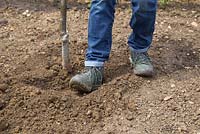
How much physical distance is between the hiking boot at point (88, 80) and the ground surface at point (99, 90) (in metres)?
0.06

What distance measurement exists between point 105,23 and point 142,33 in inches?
11.0

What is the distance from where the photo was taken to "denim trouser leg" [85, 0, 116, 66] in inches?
113

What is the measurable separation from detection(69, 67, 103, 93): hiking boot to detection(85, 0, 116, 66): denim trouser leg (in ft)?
0.14

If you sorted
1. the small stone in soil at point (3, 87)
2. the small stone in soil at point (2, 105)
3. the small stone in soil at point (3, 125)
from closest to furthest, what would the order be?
the small stone in soil at point (3, 125) → the small stone in soil at point (2, 105) → the small stone in soil at point (3, 87)

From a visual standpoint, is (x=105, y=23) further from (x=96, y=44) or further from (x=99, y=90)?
(x=99, y=90)

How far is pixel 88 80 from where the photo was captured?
9.58 feet

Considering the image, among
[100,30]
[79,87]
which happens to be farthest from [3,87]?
→ [100,30]

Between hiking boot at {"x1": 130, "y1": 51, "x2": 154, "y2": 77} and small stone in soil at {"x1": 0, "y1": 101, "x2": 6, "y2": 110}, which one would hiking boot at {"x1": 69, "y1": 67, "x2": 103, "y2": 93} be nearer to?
hiking boot at {"x1": 130, "y1": 51, "x2": 154, "y2": 77}

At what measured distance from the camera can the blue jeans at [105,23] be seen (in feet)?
9.41

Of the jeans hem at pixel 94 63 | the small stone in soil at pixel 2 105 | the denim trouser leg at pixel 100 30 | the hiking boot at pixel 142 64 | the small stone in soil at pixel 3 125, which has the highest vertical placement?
the denim trouser leg at pixel 100 30

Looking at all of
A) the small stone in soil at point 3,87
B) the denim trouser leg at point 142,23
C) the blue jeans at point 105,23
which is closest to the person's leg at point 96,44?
the blue jeans at point 105,23

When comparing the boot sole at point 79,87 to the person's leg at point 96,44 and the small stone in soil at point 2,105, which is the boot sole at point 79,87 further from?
the small stone in soil at point 2,105

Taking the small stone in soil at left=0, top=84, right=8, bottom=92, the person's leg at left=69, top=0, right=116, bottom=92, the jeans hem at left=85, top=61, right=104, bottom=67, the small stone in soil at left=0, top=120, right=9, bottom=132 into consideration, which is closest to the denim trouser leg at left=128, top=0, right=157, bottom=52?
the person's leg at left=69, top=0, right=116, bottom=92

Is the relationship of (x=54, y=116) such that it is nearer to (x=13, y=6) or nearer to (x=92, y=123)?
(x=92, y=123)
